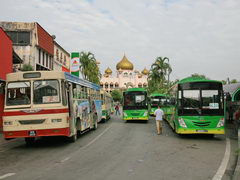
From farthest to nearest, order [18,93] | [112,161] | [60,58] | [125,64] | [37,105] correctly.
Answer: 1. [125,64]
2. [60,58]
3. [18,93]
4. [37,105]
5. [112,161]

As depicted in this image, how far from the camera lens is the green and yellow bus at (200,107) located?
1238 cm

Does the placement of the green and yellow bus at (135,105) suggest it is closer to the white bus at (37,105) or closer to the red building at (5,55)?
the red building at (5,55)

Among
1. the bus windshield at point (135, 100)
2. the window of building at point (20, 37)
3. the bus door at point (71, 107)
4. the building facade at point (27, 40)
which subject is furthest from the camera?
the window of building at point (20, 37)

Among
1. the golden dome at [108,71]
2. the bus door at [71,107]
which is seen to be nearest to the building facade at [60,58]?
the bus door at [71,107]

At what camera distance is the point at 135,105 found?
2177 centimetres

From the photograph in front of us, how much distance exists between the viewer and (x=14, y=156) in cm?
912

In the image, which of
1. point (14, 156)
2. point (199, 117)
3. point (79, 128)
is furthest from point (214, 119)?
point (14, 156)

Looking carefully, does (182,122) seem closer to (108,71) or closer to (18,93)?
(18,93)

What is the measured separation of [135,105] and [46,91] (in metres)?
12.3

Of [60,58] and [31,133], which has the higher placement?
[60,58]

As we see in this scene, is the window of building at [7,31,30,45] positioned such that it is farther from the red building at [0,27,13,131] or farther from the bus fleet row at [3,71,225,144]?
the bus fleet row at [3,71,225,144]

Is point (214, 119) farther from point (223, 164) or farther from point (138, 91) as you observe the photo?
point (138, 91)

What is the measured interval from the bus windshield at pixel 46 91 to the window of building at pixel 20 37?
68.3ft

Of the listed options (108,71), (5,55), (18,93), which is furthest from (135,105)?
(108,71)
